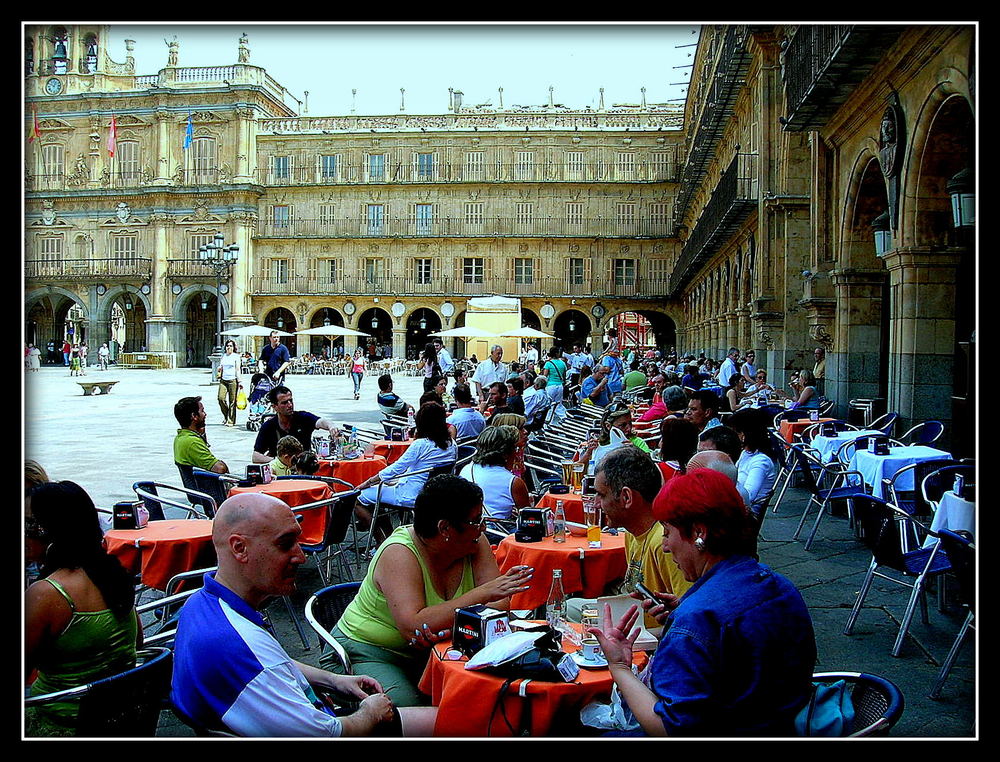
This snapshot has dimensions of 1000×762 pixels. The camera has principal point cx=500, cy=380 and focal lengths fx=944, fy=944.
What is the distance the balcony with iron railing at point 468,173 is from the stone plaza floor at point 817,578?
1278 inches

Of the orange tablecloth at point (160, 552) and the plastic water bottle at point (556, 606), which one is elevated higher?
the plastic water bottle at point (556, 606)

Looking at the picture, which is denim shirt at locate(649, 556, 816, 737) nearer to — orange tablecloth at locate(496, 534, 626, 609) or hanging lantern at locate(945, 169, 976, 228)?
orange tablecloth at locate(496, 534, 626, 609)

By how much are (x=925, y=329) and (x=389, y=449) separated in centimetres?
602

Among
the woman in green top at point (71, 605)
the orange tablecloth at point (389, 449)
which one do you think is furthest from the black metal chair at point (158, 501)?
the woman in green top at point (71, 605)

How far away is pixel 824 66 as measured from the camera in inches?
416

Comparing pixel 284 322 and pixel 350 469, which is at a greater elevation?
pixel 284 322

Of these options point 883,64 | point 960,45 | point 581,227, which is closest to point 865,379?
point 883,64

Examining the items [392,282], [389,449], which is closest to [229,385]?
[389,449]

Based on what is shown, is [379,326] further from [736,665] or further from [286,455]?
[736,665]

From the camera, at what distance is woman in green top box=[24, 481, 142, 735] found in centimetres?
294

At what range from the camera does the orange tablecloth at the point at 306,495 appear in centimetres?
616

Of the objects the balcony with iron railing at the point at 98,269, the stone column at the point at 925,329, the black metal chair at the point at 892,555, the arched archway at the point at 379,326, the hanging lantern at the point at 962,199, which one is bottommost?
the black metal chair at the point at 892,555

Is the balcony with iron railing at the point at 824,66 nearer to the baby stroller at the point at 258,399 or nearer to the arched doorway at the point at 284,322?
the baby stroller at the point at 258,399
